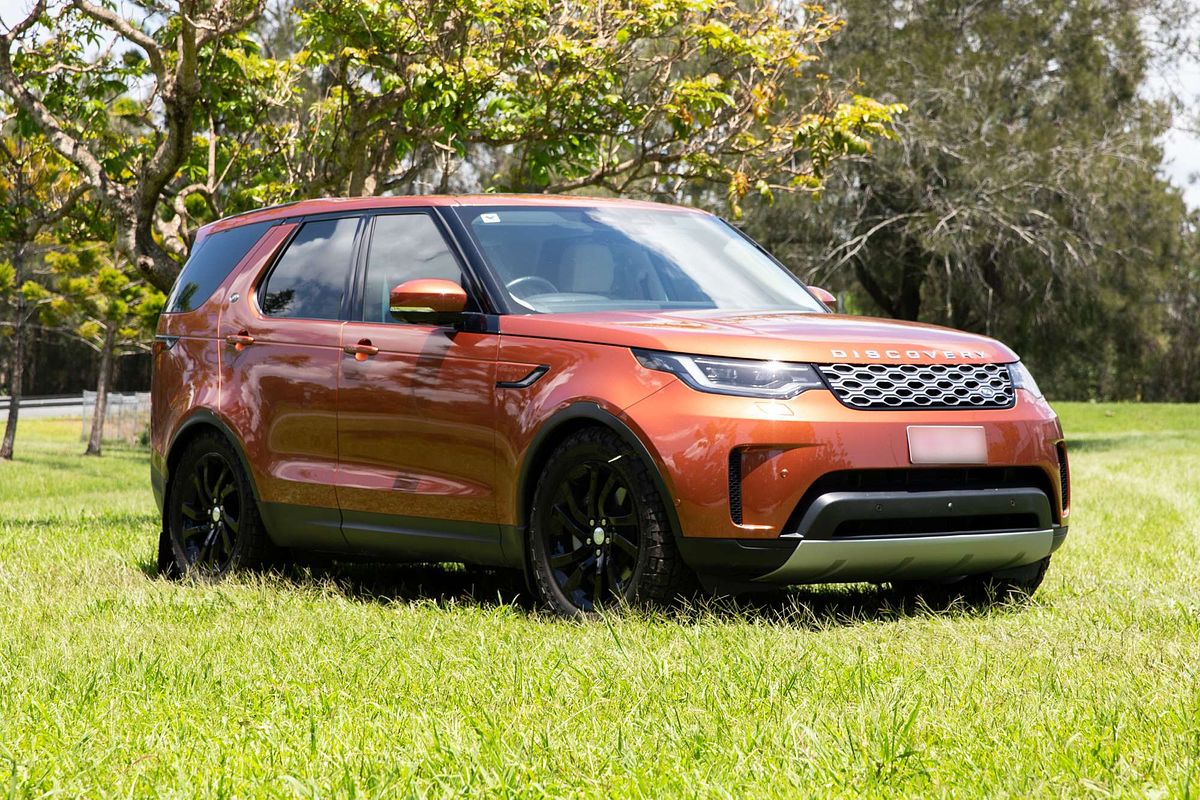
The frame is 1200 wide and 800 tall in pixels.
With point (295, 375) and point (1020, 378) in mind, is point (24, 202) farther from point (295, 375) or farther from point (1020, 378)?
point (1020, 378)

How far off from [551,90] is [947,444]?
8149mm

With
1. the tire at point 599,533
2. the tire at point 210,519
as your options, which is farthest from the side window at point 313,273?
the tire at point 599,533

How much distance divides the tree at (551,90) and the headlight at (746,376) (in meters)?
7.14

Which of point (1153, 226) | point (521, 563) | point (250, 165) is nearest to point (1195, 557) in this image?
point (521, 563)

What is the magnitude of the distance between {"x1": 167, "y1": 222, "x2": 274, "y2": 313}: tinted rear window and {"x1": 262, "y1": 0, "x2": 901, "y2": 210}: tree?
415 cm

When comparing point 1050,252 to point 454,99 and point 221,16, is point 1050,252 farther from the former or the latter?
point 221,16

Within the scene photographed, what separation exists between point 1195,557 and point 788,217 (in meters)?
18.7

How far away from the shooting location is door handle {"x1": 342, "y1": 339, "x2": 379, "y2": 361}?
6.97 meters

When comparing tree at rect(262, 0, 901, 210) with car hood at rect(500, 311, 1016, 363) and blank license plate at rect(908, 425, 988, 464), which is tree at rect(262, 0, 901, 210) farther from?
blank license plate at rect(908, 425, 988, 464)

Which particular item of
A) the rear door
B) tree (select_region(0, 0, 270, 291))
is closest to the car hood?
the rear door

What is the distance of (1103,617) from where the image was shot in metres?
6.09

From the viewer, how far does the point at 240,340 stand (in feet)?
25.6

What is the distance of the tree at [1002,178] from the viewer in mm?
25406

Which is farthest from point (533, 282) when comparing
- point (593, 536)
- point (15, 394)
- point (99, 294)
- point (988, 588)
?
point (15, 394)
